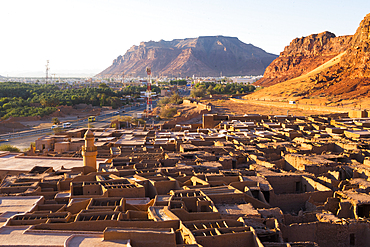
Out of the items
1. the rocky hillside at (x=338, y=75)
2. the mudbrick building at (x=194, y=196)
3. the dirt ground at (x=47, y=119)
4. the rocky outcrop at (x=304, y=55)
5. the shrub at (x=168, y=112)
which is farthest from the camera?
the rocky outcrop at (x=304, y=55)

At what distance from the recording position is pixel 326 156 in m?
16.0

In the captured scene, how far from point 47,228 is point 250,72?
197 metres

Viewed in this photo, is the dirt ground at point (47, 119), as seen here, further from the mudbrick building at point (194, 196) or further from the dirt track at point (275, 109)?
the mudbrick building at point (194, 196)

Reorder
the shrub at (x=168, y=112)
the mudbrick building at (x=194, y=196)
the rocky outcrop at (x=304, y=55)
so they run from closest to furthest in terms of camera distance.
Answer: the mudbrick building at (x=194, y=196) → the shrub at (x=168, y=112) → the rocky outcrop at (x=304, y=55)

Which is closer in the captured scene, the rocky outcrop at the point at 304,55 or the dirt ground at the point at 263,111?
the dirt ground at the point at 263,111

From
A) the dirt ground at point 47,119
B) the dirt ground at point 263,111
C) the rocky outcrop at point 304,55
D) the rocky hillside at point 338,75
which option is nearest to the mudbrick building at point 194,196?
the dirt ground at point 47,119

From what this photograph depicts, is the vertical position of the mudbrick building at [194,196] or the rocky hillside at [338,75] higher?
the rocky hillside at [338,75]

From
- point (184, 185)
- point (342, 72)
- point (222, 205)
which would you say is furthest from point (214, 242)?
point (342, 72)

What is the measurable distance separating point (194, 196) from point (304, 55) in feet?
285

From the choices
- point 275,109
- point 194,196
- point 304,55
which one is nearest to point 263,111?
point 275,109

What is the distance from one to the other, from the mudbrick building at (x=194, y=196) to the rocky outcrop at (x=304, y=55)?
65.6 meters

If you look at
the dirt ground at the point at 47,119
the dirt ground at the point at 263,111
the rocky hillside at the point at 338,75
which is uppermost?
the rocky hillside at the point at 338,75

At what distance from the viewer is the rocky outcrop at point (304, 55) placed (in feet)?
262

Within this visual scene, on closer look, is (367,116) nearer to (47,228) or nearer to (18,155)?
(18,155)
